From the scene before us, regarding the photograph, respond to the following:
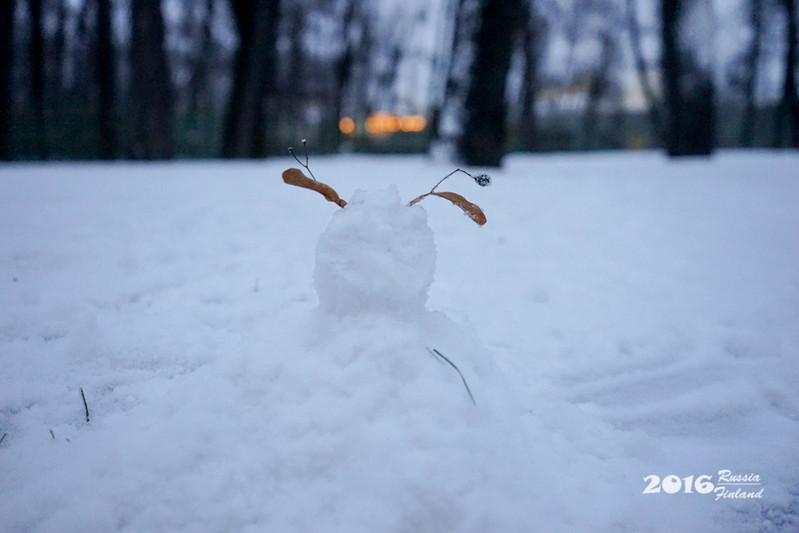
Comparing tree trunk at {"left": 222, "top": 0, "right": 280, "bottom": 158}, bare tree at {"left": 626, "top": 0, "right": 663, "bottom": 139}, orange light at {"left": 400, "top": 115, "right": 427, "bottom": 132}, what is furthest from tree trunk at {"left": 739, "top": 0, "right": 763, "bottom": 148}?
tree trunk at {"left": 222, "top": 0, "right": 280, "bottom": 158}

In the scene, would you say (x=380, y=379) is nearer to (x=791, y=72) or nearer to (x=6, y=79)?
(x=6, y=79)

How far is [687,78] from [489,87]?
188 inches

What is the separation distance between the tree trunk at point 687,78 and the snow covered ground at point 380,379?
6677mm

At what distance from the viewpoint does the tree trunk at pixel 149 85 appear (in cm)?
724

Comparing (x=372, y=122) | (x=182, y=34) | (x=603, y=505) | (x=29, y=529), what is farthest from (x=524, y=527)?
(x=372, y=122)

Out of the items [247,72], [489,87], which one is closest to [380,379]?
[489,87]

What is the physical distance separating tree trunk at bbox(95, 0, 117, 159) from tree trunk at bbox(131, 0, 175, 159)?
3590mm

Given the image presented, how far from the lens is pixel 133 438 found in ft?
3.74

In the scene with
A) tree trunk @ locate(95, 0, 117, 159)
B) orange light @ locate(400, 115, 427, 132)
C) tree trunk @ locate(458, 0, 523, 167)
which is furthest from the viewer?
orange light @ locate(400, 115, 427, 132)

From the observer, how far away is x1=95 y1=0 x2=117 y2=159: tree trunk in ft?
34.0

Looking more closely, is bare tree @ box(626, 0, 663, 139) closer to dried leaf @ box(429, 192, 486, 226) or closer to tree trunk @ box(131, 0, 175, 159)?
tree trunk @ box(131, 0, 175, 159)

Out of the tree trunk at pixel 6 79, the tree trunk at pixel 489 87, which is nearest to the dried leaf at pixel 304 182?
the tree trunk at pixel 489 87

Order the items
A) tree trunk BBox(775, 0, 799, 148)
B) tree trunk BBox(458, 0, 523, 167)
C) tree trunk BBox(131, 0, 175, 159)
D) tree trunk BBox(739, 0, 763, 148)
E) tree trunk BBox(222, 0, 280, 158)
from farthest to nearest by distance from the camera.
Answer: tree trunk BBox(739, 0, 763, 148), tree trunk BBox(775, 0, 799, 148), tree trunk BBox(222, 0, 280, 158), tree trunk BBox(131, 0, 175, 159), tree trunk BBox(458, 0, 523, 167)

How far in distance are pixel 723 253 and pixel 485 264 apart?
184 cm
